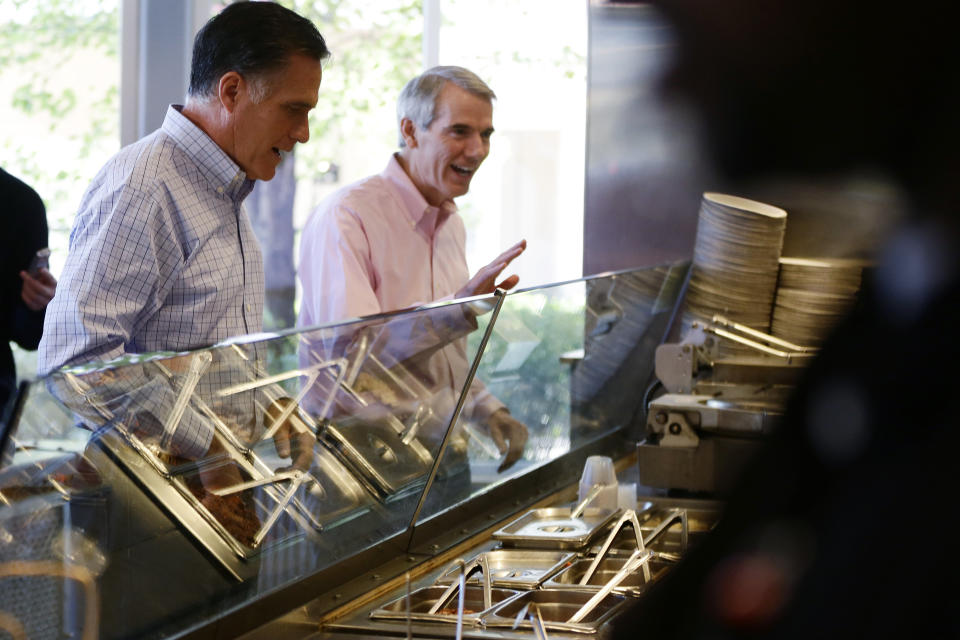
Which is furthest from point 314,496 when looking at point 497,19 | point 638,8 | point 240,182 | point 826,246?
point 497,19

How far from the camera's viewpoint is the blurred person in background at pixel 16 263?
79.6 inches

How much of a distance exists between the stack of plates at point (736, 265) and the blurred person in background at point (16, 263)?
1.76 meters

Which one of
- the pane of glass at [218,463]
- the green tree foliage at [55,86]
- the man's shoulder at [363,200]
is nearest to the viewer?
the pane of glass at [218,463]

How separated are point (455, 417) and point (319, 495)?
1.23ft

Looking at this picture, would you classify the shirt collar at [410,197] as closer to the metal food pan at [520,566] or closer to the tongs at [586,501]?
the tongs at [586,501]

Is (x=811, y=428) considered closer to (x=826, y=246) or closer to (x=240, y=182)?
(x=240, y=182)

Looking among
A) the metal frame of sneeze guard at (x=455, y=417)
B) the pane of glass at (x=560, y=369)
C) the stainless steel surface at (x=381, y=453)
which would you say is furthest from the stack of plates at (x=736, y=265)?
the stainless steel surface at (x=381, y=453)

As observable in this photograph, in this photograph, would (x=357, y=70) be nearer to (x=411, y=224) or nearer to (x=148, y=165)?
(x=411, y=224)

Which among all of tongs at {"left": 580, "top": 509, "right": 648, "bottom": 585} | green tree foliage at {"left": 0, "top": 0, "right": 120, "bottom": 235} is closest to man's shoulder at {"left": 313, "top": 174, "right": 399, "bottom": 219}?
tongs at {"left": 580, "top": 509, "right": 648, "bottom": 585}

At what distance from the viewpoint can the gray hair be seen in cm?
215

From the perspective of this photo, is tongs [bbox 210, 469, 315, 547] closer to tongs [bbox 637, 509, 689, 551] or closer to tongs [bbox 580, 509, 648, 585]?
tongs [bbox 580, 509, 648, 585]

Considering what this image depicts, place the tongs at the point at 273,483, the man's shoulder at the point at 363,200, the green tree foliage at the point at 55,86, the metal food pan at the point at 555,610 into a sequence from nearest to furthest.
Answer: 1. the tongs at the point at 273,483
2. the metal food pan at the point at 555,610
3. the man's shoulder at the point at 363,200
4. the green tree foliage at the point at 55,86

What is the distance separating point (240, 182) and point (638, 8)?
240 centimetres

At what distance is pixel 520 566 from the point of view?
1.57 metres
